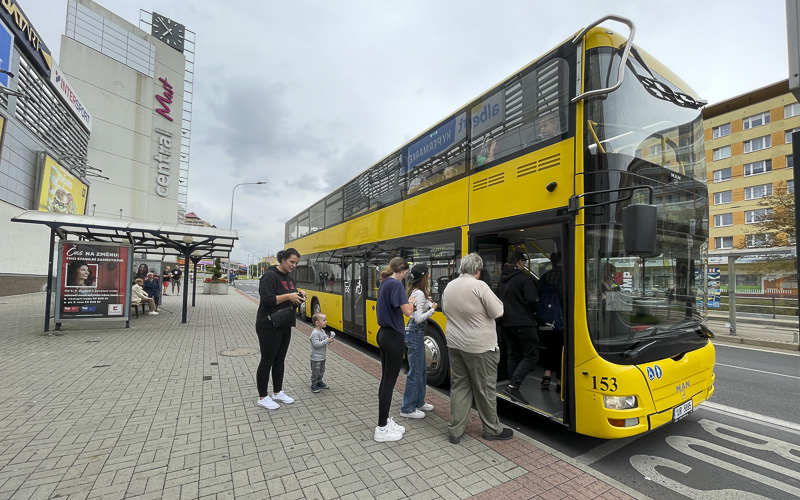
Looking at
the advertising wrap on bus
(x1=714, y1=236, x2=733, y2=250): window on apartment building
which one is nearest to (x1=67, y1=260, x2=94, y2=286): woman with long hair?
the advertising wrap on bus

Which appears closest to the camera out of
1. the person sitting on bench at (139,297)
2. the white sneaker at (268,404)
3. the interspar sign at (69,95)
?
the white sneaker at (268,404)

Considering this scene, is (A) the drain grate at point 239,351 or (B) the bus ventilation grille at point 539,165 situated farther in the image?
(A) the drain grate at point 239,351

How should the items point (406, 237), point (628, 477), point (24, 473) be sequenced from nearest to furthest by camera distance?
point (24, 473) < point (628, 477) < point (406, 237)

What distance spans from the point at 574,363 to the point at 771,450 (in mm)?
2314

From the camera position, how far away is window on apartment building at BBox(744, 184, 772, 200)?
32.9 metres

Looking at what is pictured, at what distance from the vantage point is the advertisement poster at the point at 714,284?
13691mm

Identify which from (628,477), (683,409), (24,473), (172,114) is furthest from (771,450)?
(172,114)

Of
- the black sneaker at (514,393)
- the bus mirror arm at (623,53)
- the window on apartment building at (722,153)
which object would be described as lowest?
the black sneaker at (514,393)

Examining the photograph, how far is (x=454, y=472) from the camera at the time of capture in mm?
3113

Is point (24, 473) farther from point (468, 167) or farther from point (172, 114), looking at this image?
point (172, 114)

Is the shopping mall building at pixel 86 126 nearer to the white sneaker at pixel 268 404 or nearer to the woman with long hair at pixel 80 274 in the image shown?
the woman with long hair at pixel 80 274

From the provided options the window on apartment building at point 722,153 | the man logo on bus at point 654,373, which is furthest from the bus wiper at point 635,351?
the window on apartment building at point 722,153

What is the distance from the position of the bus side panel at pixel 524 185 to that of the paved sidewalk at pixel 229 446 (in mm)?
2447

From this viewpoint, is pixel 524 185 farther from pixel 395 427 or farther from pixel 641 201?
pixel 395 427
